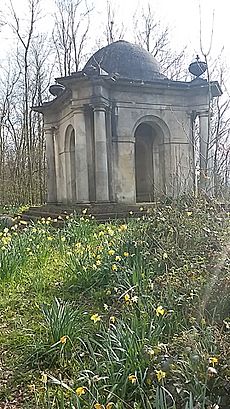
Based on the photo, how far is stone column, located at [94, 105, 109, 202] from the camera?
41.1 ft

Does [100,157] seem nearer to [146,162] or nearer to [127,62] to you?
[127,62]

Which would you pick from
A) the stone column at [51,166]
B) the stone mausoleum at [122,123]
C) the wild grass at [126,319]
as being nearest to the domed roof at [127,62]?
the stone mausoleum at [122,123]

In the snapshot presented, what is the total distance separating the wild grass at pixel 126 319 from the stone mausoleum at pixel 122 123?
6.63 meters

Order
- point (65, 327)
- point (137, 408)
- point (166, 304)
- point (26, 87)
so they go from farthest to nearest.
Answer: point (26, 87), point (166, 304), point (65, 327), point (137, 408)

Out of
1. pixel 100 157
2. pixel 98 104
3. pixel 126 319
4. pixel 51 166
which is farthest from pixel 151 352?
pixel 51 166

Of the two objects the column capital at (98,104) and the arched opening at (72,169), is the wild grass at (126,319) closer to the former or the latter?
the column capital at (98,104)

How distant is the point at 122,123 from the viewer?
534 inches

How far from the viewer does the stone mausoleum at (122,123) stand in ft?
41.5

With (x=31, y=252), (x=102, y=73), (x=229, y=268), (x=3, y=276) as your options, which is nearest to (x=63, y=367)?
(x=229, y=268)

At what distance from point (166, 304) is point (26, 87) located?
25.3m

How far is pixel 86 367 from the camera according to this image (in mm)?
2838

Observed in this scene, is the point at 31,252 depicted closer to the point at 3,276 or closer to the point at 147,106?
the point at 3,276

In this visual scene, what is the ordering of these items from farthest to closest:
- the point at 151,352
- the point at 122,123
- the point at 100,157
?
the point at 122,123
the point at 100,157
the point at 151,352

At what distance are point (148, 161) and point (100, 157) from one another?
15.4ft
